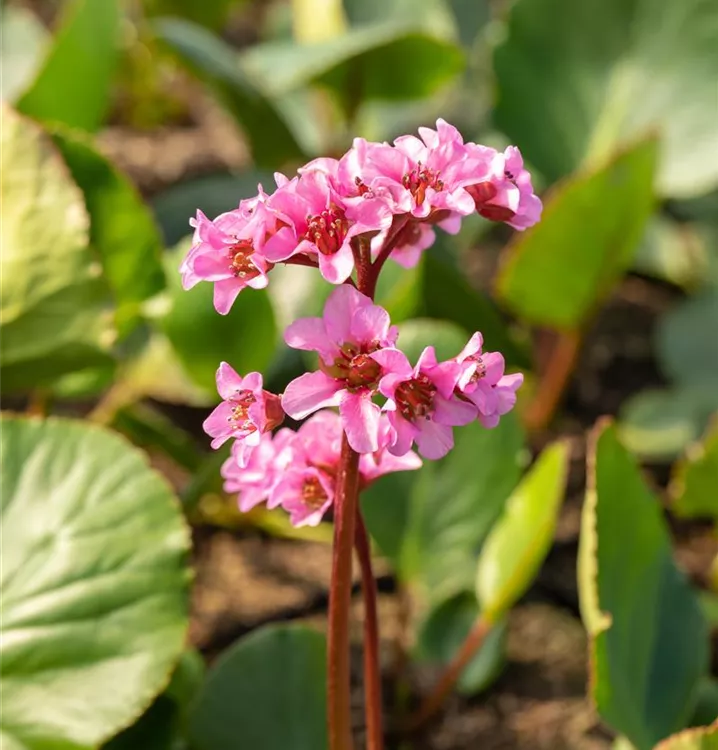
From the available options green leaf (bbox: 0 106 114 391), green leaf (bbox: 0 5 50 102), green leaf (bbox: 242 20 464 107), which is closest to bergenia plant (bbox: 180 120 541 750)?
green leaf (bbox: 0 106 114 391)

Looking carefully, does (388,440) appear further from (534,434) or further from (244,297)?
(534,434)

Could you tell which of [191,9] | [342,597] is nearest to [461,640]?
[342,597]

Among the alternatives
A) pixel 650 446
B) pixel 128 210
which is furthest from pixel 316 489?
pixel 650 446

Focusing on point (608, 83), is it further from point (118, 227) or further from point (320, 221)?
point (320, 221)

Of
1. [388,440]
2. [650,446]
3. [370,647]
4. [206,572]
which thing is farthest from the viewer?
[650,446]

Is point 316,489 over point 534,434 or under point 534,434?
under

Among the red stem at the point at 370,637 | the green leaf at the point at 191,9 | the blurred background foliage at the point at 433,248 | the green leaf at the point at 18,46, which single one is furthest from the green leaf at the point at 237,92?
the red stem at the point at 370,637

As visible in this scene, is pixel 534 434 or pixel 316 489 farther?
pixel 534 434
